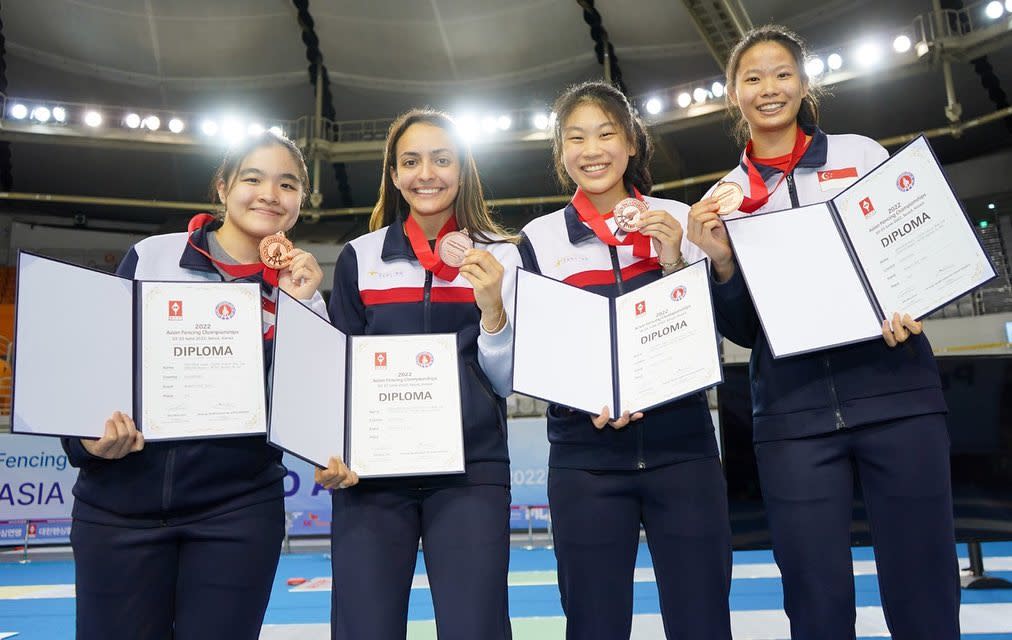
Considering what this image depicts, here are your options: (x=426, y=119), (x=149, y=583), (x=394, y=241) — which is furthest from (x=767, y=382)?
(x=149, y=583)

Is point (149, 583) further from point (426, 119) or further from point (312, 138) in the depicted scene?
point (312, 138)

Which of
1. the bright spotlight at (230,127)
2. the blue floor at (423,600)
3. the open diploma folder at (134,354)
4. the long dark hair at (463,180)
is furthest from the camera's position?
the bright spotlight at (230,127)

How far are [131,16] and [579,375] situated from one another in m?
17.3

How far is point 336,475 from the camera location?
183 centimetres

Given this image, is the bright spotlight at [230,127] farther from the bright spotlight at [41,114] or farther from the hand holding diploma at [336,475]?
the hand holding diploma at [336,475]

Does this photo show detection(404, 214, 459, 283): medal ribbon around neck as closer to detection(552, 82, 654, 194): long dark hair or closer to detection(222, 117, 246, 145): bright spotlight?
detection(552, 82, 654, 194): long dark hair

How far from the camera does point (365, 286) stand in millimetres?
2152

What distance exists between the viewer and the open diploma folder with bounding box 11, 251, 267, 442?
5.67ft

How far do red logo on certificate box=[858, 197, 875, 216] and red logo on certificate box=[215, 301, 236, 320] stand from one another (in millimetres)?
1754

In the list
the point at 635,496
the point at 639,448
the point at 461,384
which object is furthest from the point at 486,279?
the point at 635,496

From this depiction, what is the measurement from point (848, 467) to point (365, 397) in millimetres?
1321

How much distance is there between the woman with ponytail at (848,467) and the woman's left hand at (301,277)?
114 centimetres

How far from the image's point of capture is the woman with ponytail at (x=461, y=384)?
71.0 inches

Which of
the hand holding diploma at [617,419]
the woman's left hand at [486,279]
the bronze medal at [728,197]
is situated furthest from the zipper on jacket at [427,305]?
the bronze medal at [728,197]
